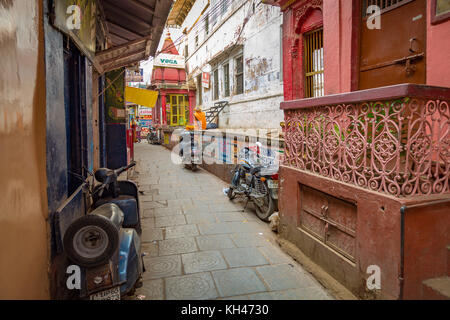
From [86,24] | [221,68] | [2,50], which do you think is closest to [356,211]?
[2,50]

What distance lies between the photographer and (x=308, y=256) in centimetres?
424

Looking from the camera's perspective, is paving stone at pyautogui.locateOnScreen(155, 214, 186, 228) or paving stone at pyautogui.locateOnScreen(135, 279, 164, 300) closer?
paving stone at pyautogui.locateOnScreen(135, 279, 164, 300)

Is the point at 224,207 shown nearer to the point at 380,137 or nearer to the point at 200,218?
the point at 200,218

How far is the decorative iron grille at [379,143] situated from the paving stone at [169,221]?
2454 mm

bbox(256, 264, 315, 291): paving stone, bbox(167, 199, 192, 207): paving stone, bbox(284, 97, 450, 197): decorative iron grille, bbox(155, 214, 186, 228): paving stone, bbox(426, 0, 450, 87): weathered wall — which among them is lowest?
bbox(256, 264, 315, 291): paving stone

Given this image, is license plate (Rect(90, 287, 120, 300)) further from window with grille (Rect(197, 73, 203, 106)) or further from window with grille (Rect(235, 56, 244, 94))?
window with grille (Rect(197, 73, 203, 106))

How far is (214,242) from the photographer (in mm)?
4895

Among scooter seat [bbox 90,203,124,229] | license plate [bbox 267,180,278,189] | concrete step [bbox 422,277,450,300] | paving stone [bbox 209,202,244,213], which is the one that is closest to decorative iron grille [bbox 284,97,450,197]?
concrete step [bbox 422,277,450,300]

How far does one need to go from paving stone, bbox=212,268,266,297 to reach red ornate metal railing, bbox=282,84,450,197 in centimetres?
161

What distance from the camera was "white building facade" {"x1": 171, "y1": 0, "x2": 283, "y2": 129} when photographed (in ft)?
35.1

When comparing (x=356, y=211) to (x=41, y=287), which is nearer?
(x=41, y=287)

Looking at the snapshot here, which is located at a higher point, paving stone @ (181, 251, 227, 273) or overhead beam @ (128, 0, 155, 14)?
overhead beam @ (128, 0, 155, 14)

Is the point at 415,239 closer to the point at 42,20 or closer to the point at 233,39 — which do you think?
the point at 42,20
